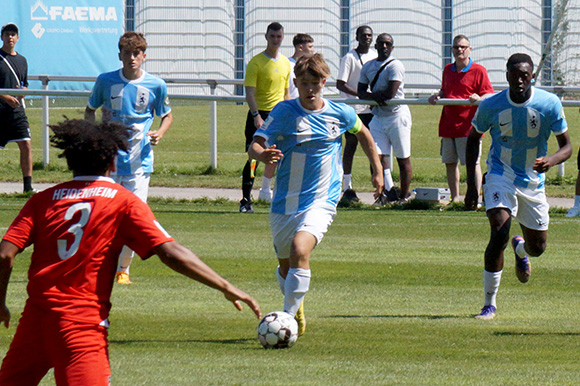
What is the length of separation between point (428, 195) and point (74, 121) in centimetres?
1026

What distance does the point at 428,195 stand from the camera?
1444 centimetres

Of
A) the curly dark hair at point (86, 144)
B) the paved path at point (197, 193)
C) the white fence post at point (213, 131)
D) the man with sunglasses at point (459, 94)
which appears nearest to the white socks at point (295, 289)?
the curly dark hair at point (86, 144)

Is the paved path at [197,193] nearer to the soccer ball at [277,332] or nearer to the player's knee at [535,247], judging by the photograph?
the player's knee at [535,247]

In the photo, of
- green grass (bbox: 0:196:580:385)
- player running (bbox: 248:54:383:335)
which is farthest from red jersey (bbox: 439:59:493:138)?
player running (bbox: 248:54:383:335)

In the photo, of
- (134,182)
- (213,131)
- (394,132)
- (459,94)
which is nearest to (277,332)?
(134,182)

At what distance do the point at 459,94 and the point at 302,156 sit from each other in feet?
21.9

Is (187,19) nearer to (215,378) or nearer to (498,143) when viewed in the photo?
(498,143)

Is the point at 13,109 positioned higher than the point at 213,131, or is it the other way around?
the point at 13,109

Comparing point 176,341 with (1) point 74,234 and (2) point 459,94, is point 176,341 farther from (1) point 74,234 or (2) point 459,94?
(2) point 459,94

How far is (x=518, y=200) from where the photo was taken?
8.28 m

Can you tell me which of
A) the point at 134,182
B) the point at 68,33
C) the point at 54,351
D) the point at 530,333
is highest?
the point at 68,33

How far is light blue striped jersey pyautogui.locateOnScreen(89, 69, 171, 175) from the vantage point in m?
9.34

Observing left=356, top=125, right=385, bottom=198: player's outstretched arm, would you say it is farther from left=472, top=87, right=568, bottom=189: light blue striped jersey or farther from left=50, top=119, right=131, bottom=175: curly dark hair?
left=50, top=119, right=131, bottom=175: curly dark hair

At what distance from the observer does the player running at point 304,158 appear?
725 cm
